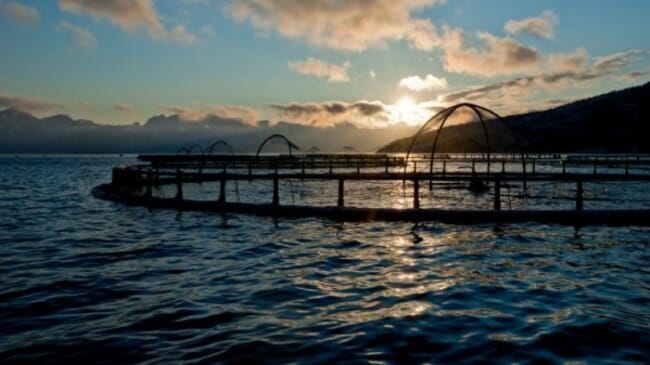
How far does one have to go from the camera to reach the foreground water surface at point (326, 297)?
5.74m

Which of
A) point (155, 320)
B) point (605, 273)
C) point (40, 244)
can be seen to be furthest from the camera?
point (40, 244)

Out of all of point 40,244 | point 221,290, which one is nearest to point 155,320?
point 221,290

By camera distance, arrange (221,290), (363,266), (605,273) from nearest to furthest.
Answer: (221,290) < (605,273) < (363,266)

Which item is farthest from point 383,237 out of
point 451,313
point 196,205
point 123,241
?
point 196,205

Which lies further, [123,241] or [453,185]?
[453,185]

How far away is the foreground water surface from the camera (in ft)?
18.8

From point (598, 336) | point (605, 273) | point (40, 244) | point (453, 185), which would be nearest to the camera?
point (598, 336)

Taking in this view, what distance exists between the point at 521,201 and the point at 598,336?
23396 mm

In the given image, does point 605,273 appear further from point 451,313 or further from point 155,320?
point 155,320

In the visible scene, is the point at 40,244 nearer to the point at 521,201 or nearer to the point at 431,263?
the point at 431,263

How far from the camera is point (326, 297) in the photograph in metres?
8.01

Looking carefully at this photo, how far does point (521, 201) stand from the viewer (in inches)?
1099

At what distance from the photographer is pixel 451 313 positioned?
7133 mm

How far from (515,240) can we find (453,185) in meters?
26.9
